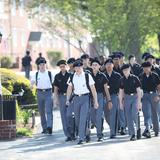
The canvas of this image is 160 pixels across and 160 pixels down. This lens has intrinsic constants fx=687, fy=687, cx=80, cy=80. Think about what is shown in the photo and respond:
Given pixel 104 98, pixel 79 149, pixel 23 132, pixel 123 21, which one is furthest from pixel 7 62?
pixel 79 149

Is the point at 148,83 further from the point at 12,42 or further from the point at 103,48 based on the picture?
the point at 12,42

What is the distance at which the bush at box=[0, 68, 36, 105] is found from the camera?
901 inches

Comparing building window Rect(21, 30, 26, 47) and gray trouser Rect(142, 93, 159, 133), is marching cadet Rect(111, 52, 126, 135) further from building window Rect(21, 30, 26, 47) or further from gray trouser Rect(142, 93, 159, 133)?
building window Rect(21, 30, 26, 47)

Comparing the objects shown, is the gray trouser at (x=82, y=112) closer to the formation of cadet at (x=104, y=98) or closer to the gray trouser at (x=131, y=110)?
the formation of cadet at (x=104, y=98)

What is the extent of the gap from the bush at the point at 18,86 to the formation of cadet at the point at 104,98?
222 inches

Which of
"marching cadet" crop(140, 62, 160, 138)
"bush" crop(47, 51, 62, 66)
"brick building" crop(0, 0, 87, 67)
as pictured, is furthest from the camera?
"bush" crop(47, 51, 62, 66)

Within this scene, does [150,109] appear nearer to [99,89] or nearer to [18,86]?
[99,89]

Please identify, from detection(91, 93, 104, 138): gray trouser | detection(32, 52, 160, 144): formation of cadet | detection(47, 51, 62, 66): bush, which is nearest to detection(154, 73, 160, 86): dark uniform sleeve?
detection(32, 52, 160, 144): formation of cadet

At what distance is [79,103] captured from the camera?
15.0 metres

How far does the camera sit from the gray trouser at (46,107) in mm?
17375

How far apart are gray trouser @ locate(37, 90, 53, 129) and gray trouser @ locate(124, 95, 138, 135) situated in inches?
103

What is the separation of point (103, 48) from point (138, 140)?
19283 mm

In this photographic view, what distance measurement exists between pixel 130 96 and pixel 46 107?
9.60ft

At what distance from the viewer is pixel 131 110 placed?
50.7 feet
